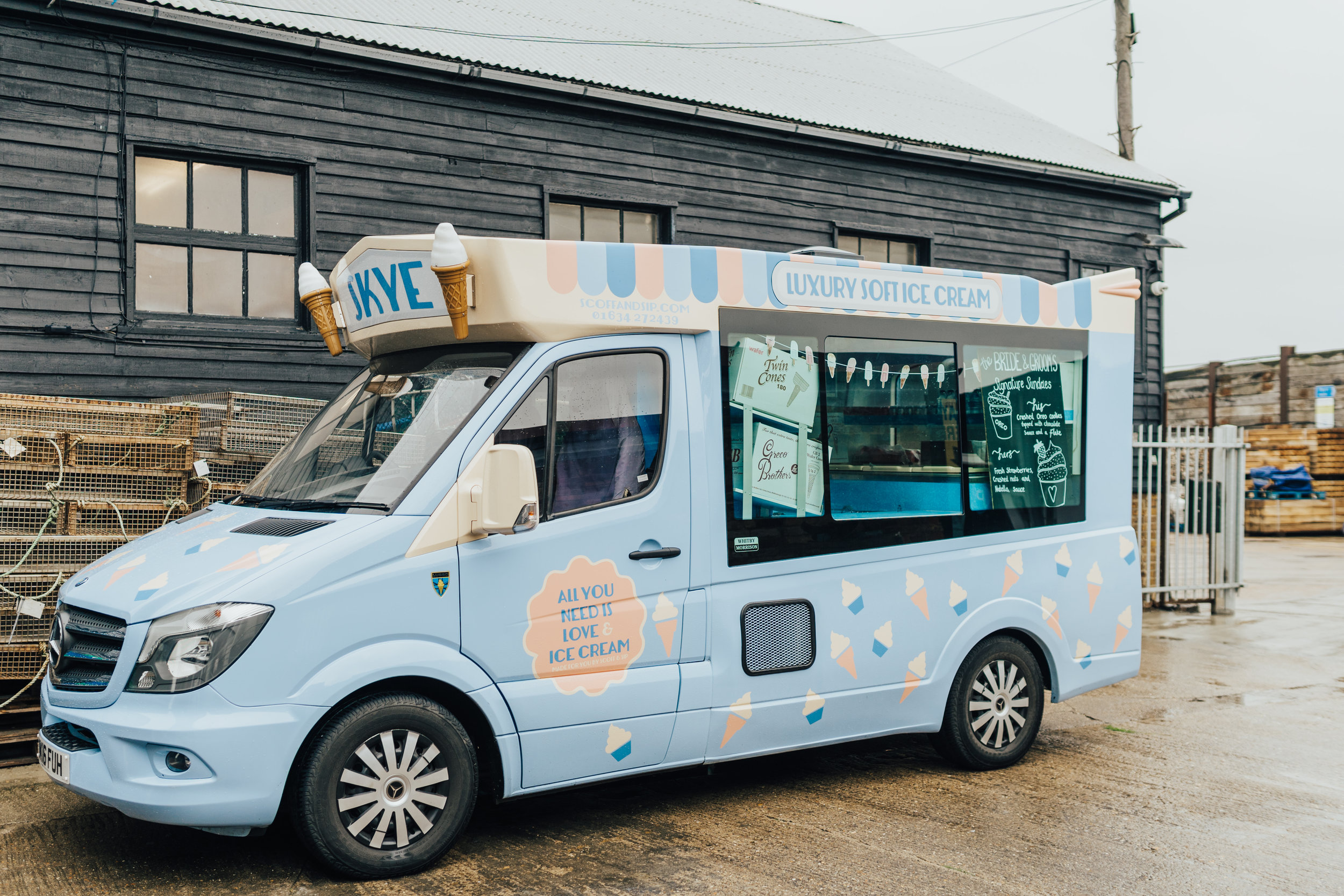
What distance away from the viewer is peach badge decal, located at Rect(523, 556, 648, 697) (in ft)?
14.8

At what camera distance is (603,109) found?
10930 mm

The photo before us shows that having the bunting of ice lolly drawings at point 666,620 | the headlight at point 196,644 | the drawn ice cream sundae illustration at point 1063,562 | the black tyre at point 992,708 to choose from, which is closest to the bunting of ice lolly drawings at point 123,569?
the headlight at point 196,644

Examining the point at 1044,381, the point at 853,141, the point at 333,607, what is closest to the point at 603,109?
the point at 853,141

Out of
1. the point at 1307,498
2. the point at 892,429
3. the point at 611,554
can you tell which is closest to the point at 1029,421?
the point at 892,429

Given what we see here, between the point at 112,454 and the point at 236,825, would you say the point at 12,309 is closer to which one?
the point at 112,454

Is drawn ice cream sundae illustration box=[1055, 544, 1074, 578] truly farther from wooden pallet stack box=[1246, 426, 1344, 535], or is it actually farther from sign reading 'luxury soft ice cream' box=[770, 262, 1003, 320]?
wooden pallet stack box=[1246, 426, 1344, 535]

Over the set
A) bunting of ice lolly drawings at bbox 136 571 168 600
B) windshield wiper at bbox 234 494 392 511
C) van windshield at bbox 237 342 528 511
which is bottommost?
bunting of ice lolly drawings at bbox 136 571 168 600

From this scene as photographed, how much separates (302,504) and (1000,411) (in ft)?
12.1

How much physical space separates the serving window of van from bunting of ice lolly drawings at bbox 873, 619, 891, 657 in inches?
15.7

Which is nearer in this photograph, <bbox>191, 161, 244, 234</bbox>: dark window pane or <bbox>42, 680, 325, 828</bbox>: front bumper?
<bbox>42, 680, 325, 828</bbox>: front bumper

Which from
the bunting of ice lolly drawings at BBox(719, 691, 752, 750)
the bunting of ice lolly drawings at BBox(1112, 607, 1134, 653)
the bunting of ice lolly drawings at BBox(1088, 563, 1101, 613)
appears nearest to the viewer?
the bunting of ice lolly drawings at BBox(719, 691, 752, 750)

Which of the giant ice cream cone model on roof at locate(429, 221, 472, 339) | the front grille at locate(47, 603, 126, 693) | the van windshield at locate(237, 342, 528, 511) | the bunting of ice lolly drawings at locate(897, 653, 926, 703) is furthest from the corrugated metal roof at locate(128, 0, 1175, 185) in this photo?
the bunting of ice lolly drawings at locate(897, 653, 926, 703)

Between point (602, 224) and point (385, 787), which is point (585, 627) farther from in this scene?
point (602, 224)

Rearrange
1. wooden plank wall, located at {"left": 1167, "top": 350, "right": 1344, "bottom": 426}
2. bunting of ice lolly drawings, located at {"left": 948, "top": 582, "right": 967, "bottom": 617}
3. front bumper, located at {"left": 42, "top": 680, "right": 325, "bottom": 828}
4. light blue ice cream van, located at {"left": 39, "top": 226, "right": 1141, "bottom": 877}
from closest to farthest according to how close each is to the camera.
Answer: front bumper, located at {"left": 42, "top": 680, "right": 325, "bottom": 828} < light blue ice cream van, located at {"left": 39, "top": 226, "right": 1141, "bottom": 877} < bunting of ice lolly drawings, located at {"left": 948, "top": 582, "right": 967, "bottom": 617} < wooden plank wall, located at {"left": 1167, "top": 350, "right": 1344, "bottom": 426}
